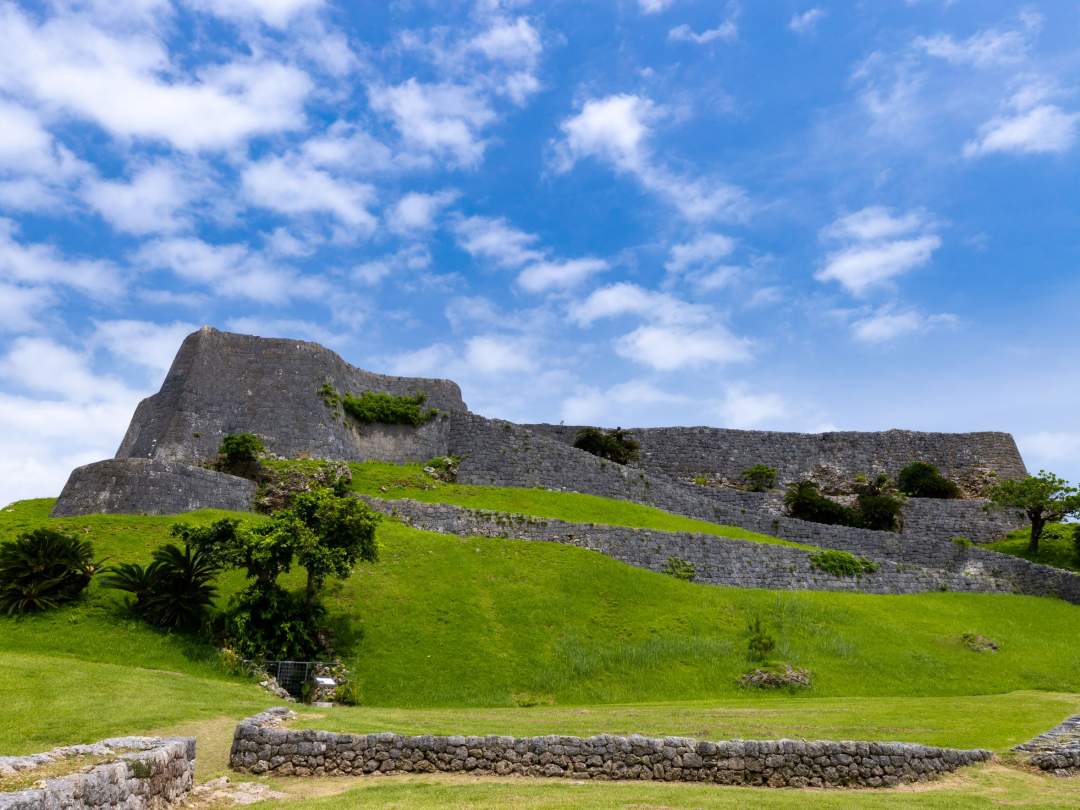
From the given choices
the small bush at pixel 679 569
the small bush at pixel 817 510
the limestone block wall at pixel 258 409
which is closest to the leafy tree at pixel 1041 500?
the small bush at pixel 817 510

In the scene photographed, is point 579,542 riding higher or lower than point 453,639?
higher

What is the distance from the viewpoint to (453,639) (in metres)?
25.9

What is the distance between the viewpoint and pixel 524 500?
41781mm

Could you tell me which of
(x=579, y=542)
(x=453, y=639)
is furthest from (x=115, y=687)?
(x=579, y=542)

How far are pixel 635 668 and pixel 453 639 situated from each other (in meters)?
5.91

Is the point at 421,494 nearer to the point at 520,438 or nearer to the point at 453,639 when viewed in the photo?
the point at 520,438

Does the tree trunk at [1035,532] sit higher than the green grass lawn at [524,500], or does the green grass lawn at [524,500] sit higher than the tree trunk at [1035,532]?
the green grass lawn at [524,500]

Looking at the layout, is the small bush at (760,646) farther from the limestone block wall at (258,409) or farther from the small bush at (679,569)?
the limestone block wall at (258,409)

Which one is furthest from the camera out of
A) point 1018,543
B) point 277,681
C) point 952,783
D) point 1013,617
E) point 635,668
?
point 1018,543

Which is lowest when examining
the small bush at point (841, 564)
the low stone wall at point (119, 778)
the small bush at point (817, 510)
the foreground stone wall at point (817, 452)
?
the low stone wall at point (119, 778)

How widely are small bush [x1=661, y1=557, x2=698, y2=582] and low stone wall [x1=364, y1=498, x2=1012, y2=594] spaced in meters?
0.13

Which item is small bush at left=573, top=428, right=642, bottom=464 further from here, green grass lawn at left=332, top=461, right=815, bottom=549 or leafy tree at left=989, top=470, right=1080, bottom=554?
leafy tree at left=989, top=470, right=1080, bottom=554

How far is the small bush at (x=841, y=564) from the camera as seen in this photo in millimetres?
36656

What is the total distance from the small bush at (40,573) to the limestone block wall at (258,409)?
1612cm
